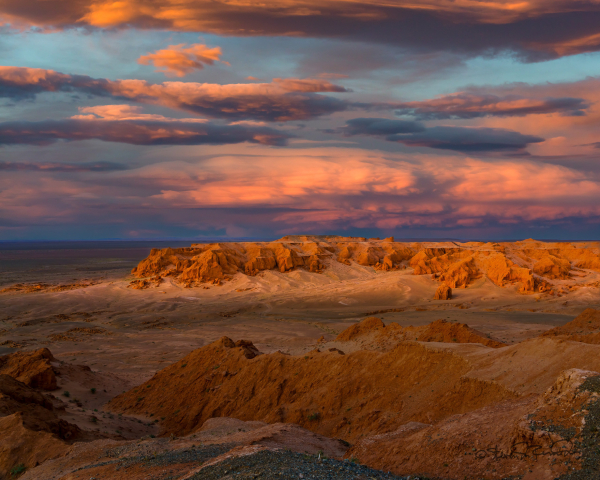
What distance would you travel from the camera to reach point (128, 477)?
8383mm

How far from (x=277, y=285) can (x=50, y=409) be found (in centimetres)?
4274

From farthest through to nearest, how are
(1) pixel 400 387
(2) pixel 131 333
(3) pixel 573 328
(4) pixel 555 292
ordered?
1. (4) pixel 555 292
2. (2) pixel 131 333
3. (3) pixel 573 328
4. (1) pixel 400 387


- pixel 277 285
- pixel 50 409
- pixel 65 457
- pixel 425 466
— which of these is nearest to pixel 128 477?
pixel 65 457

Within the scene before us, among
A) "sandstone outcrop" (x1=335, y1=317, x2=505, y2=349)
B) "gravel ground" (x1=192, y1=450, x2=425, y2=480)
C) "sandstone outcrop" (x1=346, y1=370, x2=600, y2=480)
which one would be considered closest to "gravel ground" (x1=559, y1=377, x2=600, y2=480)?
"sandstone outcrop" (x1=346, y1=370, x2=600, y2=480)

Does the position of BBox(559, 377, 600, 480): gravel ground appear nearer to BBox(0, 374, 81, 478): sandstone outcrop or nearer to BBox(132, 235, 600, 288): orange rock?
BBox(0, 374, 81, 478): sandstone outcrop

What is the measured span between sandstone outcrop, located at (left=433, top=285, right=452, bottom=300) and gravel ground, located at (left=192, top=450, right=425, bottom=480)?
44.0 m

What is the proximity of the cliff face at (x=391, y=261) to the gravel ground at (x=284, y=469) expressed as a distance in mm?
48866

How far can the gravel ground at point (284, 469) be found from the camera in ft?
21.7

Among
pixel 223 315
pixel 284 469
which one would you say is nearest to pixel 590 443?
pixel 284 469

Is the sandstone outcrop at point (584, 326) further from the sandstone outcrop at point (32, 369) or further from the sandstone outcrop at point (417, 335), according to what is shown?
the sandstone outcrop at point (32, 369)

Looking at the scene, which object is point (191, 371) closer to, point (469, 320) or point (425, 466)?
point (425, 466)

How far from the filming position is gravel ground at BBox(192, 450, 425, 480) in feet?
21.7

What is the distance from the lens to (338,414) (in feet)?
50.4

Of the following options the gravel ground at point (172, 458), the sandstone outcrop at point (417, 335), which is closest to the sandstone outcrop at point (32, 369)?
the gravel ground at point (172, 458)
